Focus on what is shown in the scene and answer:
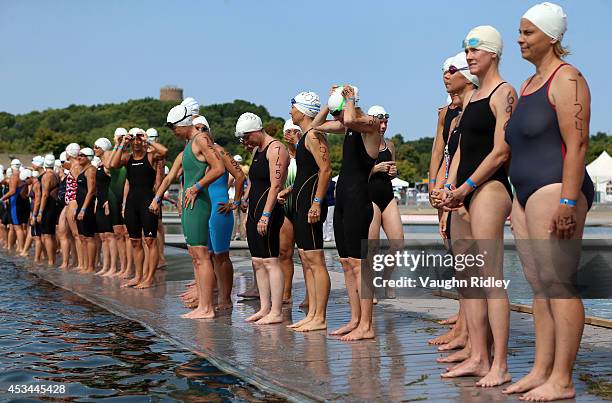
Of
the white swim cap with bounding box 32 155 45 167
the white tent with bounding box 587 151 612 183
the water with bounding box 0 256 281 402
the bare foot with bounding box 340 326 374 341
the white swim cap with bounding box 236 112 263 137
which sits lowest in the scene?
the water with bounding box 0 256 281 402

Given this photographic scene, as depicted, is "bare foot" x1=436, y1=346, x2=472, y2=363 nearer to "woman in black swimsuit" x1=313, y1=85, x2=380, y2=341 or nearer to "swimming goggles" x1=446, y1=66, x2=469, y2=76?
"woman in black swimsuit" x1=313, y1=85, x2=380, y2=341

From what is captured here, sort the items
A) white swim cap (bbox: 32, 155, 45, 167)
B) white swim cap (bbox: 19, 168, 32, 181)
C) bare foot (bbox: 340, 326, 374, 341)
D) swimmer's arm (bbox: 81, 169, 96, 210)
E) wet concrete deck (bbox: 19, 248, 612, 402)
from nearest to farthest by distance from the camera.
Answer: wet concrete deck (bbox: 19, 248, 612, 402) → bare foot (bbox: 340, 326, 374, 341) → swimmer's arm (bbox: 81, 169, 96, 210) → white swim cap (bbox: 32, 155, 45, 167) → white swim cap (bbox: 19, 168, 32, 181)

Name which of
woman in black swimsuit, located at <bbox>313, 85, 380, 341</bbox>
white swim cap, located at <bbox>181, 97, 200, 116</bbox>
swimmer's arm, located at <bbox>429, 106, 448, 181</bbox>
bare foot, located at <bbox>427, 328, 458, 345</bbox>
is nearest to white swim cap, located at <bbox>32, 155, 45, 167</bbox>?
white swim cap, located at <bbox>181, 97, 200, 116</bbox>

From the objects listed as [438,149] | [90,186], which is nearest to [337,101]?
[438,149]

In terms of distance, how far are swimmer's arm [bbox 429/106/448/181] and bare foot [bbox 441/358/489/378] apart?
8.12 feet

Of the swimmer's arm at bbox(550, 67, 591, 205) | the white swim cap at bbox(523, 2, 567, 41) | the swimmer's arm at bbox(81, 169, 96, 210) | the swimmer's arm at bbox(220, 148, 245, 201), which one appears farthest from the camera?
the swimmer's arm at bbox(81, 169, 96, 210)

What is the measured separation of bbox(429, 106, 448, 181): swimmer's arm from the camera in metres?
8.26

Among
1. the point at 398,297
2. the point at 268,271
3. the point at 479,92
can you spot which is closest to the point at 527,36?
the point at 479,92

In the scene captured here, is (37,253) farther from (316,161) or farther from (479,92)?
(479,92)

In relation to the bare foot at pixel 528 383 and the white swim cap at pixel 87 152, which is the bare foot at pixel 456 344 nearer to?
the bare foot at pixel 528 383

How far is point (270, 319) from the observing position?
9062 mm

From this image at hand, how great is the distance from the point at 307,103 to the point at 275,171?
0.75 m

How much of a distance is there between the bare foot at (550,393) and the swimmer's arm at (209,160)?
526 cm
